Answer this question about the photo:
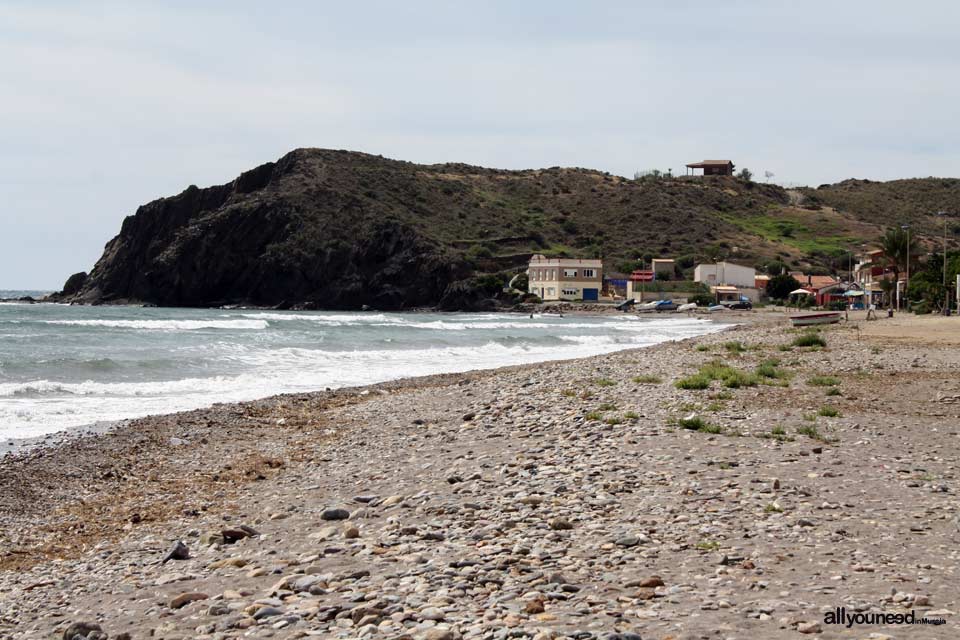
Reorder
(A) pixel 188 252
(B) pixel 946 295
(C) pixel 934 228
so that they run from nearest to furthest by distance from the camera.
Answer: (B) pixel 946 295 → (A) pixel 188 252 → (C) pixel 934 228

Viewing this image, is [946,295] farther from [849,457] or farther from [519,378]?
[849,457]

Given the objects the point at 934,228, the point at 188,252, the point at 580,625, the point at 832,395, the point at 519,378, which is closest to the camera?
the point at 580,625

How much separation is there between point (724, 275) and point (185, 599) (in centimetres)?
10101

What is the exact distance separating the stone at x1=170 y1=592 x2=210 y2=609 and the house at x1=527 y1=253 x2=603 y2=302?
97247 mm

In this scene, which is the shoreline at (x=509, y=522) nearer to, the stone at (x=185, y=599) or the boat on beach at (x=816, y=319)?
the stone at (x=185, y=599)

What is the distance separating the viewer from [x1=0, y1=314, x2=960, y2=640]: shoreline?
219 inches

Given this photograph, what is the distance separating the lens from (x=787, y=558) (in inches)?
244

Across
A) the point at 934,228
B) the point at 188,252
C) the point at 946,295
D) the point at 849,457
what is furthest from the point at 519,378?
the point at 934,228

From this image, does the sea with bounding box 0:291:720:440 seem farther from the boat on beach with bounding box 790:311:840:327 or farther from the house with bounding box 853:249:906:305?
the house with bounding box 853:249:906:305

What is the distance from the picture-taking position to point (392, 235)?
369 feet

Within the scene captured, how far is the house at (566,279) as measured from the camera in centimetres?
10450

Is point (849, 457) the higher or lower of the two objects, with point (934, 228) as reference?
lower

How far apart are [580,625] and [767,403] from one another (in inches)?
380

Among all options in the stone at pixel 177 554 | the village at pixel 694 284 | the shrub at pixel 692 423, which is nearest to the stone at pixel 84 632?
the stone at pixel 177 554
